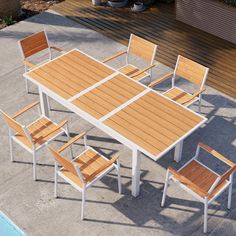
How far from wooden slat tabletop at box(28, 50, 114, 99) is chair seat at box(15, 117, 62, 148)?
0.58 metres

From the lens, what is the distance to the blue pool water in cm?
681

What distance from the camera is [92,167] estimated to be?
6953mm

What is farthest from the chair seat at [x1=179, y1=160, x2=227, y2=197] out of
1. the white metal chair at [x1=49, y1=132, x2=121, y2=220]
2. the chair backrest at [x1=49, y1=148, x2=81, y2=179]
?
the chair backrest at [x1=49, y1=148, x2=81, y2=179]

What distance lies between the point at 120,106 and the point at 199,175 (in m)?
1.57

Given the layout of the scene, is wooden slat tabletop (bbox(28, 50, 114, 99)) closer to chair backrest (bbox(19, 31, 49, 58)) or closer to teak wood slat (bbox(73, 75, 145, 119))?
teak wood slat (bbox(73, 75, 145, 119))

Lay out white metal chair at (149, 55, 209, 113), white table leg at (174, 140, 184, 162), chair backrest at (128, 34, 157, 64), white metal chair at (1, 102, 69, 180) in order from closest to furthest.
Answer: white metal chair at (1, 102, 69, 180), white table leg at (174, 140, 184, 162), white metal chair at (149, 55, 209, 113), chair backrest at (128, 34, 157, 64)

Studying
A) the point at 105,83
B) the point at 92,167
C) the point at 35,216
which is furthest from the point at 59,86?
the point at 35,216

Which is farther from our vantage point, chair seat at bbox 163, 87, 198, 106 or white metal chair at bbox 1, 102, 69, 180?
chair seat at bbox 163, 87, 198, 106

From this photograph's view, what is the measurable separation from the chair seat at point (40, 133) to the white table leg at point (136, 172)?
1.40 meters

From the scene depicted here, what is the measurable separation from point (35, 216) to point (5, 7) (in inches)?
248

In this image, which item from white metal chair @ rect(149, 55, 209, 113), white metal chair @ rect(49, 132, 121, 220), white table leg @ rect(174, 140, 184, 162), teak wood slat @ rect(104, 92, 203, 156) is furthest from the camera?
white metal chair @ rect(149, 55, 209, 113)

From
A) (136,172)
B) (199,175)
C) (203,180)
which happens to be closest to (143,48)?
(136,172)

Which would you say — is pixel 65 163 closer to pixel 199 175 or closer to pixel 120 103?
pixel 120 103

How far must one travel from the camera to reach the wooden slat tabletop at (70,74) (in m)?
7.60
